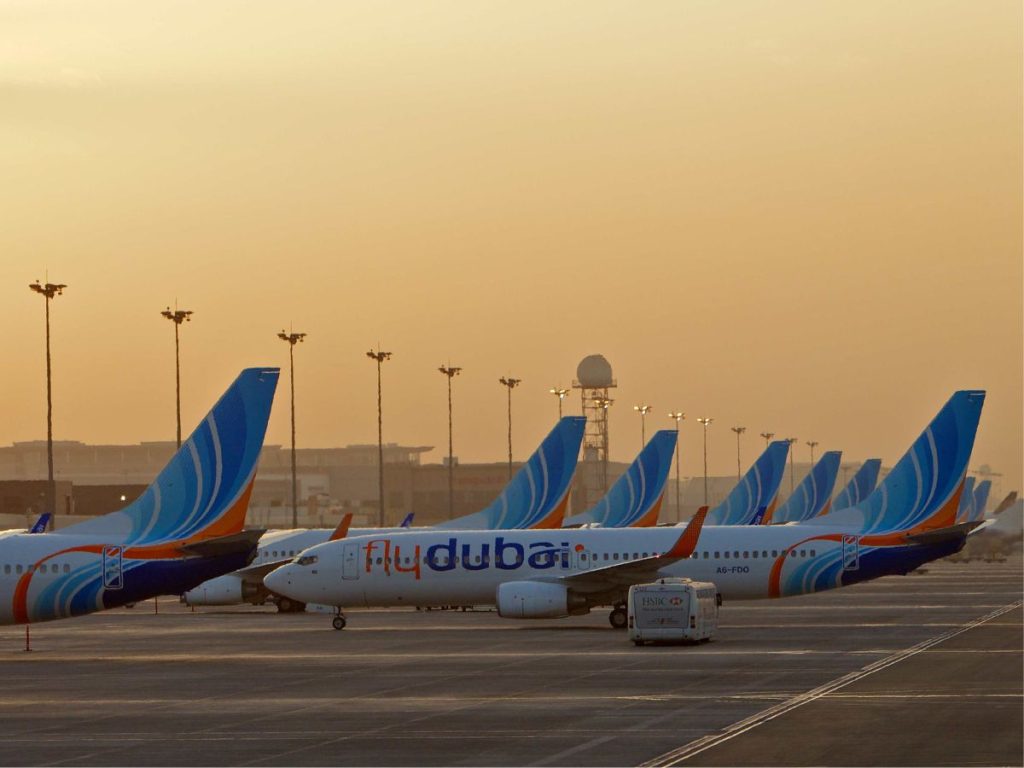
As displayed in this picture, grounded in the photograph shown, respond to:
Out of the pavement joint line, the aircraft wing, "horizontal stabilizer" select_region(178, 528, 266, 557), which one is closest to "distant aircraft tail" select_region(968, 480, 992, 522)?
the aircraft wing

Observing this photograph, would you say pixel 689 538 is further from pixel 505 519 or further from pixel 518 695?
pixel 518 695

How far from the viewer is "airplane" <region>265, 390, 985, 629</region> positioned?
59781 millimetres

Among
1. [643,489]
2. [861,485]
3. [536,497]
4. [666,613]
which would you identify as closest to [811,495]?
[861,485]

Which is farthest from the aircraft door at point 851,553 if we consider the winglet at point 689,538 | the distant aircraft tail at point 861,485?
the distant aircraft tail at point 861,485

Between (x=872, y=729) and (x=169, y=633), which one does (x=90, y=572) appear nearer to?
(x=169, y=633)

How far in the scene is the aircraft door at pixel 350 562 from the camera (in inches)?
2421

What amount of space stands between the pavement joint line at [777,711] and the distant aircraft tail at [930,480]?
8.83 metres

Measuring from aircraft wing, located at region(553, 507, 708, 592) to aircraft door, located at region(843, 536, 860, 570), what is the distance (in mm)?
4853

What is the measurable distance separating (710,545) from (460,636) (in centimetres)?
1042

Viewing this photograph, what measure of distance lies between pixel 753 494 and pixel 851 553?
5142 cm

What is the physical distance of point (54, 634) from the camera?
62781 millimetres

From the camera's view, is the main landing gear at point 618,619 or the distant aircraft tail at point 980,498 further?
the distant aircraft tail at point 980,498

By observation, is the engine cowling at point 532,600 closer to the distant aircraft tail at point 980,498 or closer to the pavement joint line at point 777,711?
the pavement joint line at point 777,711

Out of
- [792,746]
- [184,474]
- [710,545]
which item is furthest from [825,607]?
[792,746]
